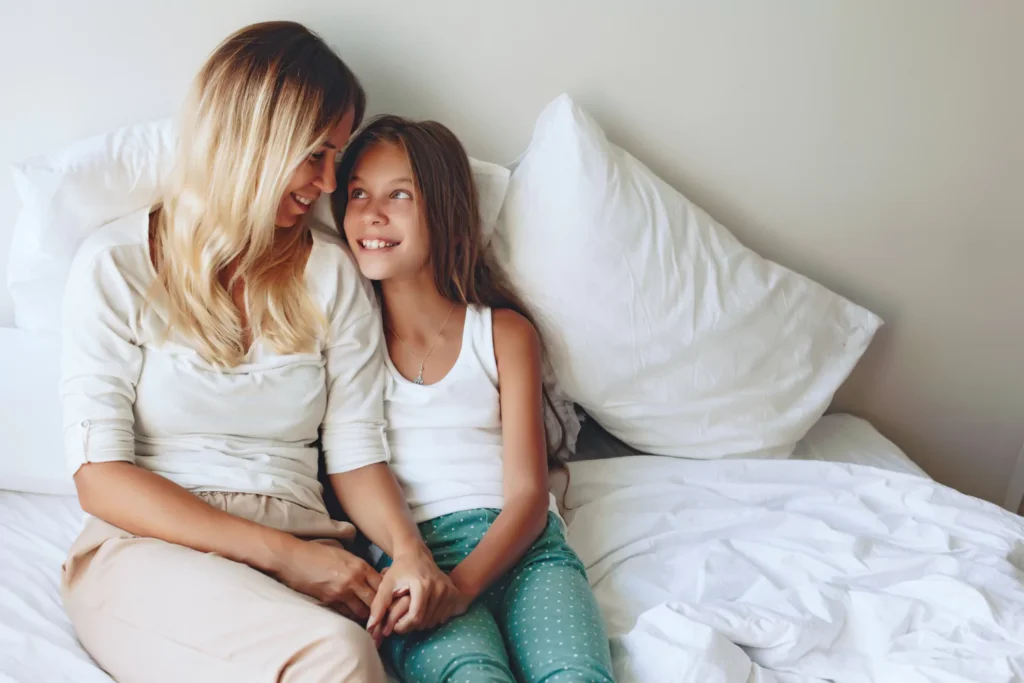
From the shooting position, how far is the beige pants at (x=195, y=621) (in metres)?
0.91

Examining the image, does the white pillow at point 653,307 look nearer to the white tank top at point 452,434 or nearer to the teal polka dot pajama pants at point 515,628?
the white tank top at point 452,434

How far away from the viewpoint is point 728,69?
1.51m

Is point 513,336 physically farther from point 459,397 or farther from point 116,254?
point 116,254

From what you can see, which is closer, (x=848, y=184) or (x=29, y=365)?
(x=29, y=365)

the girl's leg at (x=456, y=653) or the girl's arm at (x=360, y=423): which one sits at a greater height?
the girl's arm at (x=360, y=423)

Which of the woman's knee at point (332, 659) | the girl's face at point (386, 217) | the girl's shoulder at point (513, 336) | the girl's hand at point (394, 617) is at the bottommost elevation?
the girl's hand at point (394, 617)

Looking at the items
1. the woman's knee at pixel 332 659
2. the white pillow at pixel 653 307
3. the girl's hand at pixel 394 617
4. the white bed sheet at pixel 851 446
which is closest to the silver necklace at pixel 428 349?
the white pillow at pixel 653 307

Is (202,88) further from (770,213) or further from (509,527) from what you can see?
(770,213)

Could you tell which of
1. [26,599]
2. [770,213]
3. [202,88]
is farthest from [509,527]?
[770,213]

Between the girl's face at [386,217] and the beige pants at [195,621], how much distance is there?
463 millimetres

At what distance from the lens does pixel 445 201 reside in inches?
51.4

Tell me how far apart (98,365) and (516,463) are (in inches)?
21.6

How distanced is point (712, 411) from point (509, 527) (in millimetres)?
466

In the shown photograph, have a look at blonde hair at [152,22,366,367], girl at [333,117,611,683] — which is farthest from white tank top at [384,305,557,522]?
blonde hair at [152,22,366,367]
